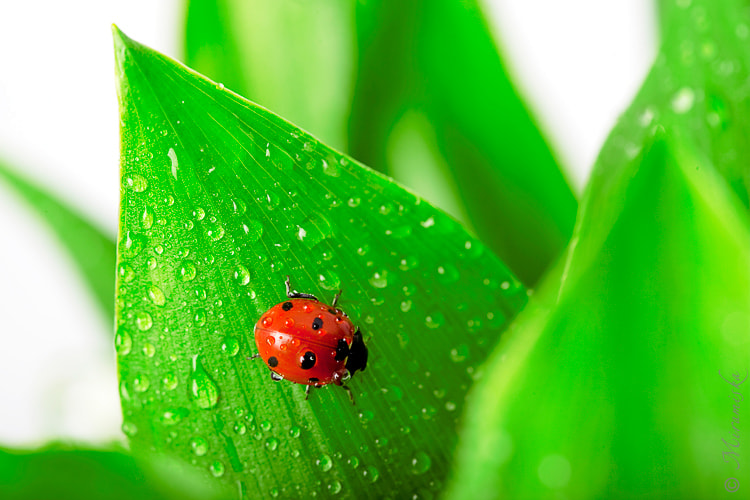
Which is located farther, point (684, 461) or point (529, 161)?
point (529, 161)

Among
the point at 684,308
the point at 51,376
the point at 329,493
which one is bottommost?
the point at 51,376

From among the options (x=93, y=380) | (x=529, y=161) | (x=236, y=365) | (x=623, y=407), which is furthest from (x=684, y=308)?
(x=93, y=380)

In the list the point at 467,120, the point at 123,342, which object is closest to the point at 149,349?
the point at 123,342

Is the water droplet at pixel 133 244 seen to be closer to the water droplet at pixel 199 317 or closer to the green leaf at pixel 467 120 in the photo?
the water droplet at pixel 199 317

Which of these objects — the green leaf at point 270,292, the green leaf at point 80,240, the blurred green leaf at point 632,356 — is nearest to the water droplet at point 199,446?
the green leaf at point 270,292

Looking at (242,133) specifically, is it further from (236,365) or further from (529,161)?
(529,161)

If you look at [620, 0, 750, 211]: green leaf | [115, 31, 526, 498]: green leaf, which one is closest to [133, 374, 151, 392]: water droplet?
[115, 31, 526, 498]: green leaf
